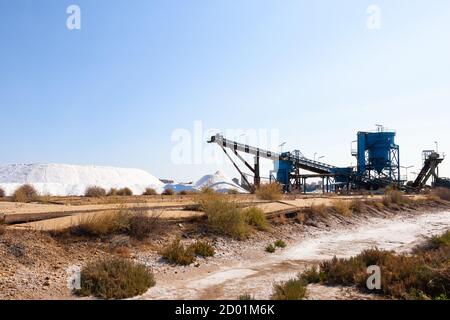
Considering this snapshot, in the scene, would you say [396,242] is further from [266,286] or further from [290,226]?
[266,286]

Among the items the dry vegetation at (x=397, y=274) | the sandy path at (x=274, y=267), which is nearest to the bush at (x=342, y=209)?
the sandy path at (x=274, y=267)

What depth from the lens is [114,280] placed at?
8.51 meters

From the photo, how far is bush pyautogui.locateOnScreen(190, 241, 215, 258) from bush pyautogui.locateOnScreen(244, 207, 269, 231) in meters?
4.42

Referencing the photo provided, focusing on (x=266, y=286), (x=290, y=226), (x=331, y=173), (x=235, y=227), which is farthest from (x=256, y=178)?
(x=266, y=286)

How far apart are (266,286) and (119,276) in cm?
327

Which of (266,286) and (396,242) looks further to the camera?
(396,242)

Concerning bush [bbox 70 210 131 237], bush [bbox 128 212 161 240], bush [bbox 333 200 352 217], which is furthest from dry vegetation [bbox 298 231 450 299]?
bush [bbox 333 200 352 217]

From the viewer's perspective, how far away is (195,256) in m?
12.1

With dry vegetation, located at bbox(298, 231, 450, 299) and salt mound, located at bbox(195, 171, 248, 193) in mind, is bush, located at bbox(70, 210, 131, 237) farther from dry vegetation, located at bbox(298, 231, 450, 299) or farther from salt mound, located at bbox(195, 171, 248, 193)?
salt mound, located at bbox(195, 171, 248, 193)

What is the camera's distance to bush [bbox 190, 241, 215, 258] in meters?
12.4

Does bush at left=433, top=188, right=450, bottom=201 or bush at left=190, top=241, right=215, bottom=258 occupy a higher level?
bush at left=190, top=241, right=215, bottom=258

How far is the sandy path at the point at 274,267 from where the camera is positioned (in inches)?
340

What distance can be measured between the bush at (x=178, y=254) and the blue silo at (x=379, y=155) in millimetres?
50371

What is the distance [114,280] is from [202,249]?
427 cm
